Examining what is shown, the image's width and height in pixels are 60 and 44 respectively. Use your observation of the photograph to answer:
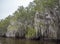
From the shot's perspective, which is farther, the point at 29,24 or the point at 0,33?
the point at 0,33

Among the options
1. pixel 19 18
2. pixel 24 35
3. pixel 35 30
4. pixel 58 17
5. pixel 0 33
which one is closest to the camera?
pixel 58 17

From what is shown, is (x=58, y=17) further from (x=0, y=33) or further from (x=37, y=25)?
(x=0, y=33)

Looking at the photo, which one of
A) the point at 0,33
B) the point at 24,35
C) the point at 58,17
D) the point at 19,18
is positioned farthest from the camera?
the point at 0,33

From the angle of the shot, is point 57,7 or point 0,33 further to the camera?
point 0,33

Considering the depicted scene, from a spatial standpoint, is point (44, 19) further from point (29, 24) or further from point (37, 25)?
point (29, 24)

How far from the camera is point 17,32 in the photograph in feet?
94.8

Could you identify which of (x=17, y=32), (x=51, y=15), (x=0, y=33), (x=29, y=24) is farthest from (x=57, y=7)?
(x=0, y=33)

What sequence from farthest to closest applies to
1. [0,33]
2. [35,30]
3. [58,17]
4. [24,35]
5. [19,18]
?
[0,33]
[19,18]
[24,35]
[35,30]
[58,17]

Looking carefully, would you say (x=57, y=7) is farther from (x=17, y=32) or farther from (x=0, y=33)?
(x=0, y=33)

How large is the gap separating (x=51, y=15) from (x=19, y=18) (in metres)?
8.57

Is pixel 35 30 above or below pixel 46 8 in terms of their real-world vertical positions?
below

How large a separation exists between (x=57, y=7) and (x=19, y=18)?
29.2ft

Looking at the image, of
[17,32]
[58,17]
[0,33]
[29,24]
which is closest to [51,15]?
[58,17]

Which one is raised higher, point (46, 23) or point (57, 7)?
point (57, 7)
